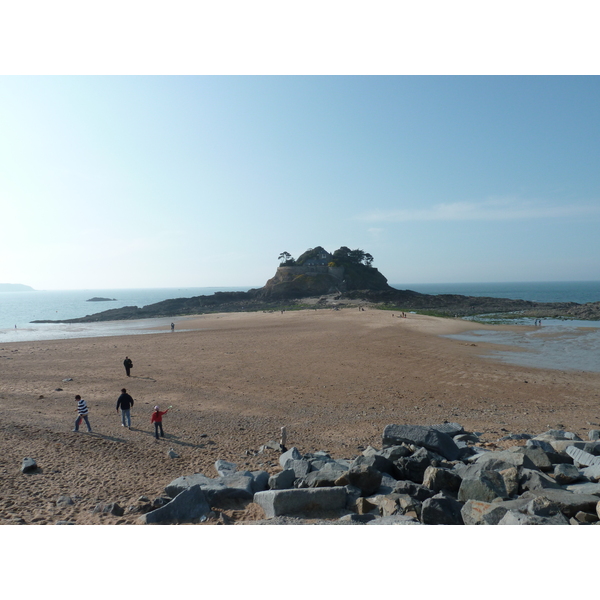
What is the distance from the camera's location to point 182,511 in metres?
5.92

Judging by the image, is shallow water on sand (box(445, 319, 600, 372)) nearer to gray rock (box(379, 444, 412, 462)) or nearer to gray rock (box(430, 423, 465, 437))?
gray rock (box(430, 423, 465, 437))

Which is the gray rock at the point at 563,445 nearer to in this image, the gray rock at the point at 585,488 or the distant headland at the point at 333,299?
the gray rock at the point at 585,488

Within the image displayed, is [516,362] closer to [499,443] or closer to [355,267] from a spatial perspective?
[499,443]

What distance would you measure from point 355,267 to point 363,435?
89665 millimetres

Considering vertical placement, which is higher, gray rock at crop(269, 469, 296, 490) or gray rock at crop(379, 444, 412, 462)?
gray rock at crop(379, 444, 412, 462)

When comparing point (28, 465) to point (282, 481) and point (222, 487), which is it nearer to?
point (222, 487)

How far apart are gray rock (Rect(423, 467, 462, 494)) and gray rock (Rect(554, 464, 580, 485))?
1.82m

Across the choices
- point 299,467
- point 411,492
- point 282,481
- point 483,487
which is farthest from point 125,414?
point 483,487

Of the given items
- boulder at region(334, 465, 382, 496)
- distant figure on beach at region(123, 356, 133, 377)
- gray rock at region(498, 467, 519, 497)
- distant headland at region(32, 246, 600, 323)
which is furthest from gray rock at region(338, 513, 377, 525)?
distant headland at region(32, 246, 600, 323)

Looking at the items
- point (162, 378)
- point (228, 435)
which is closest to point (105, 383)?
point (162, 378)

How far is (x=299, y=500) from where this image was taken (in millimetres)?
5926

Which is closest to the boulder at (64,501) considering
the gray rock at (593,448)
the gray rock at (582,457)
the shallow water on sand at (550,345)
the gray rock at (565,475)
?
the gray rock at (565,475)

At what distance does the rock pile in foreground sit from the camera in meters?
5.34

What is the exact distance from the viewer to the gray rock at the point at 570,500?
528 cm
